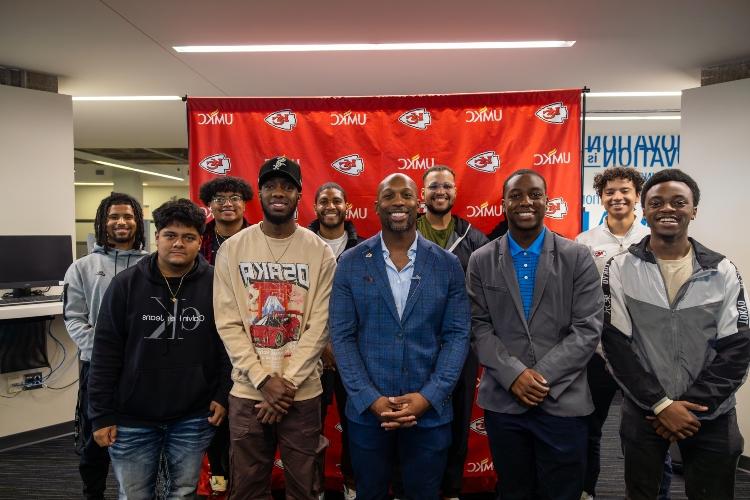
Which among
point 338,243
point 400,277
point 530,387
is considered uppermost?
point 338,243

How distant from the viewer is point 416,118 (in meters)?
3.56

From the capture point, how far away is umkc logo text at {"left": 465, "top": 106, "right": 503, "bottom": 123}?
138 inches

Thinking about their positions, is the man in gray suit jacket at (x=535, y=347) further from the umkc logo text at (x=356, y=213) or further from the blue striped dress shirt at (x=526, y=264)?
the umkc logo text at (x=356, y=213)

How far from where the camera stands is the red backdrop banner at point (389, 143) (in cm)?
346

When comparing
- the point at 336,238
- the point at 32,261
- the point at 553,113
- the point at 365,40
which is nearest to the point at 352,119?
the point at 365,40

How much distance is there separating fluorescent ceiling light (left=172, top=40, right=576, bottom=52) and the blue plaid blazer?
260cm

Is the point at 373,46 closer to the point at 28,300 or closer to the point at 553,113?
the point at 553,113

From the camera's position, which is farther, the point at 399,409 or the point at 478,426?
the point at 478,426

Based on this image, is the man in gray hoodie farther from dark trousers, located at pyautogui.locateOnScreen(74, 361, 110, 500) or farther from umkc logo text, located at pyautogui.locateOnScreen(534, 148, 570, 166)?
umkc logo text, located at pyautogui.locateOnScreen(534, 148, 570, 166)

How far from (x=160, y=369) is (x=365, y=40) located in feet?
9.92

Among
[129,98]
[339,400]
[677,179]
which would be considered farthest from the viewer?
[129,98]

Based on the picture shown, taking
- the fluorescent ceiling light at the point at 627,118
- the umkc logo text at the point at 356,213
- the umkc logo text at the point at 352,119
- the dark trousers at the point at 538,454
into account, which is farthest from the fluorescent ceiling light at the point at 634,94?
the dark trousers at the point at 538,454

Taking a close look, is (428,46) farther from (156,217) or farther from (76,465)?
(76,465)

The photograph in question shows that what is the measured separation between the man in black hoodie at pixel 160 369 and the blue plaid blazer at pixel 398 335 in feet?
1.96
